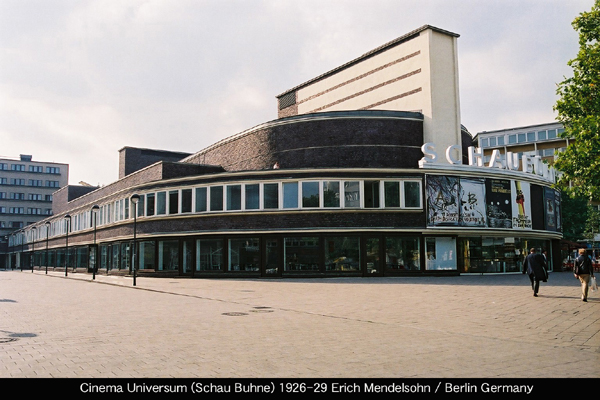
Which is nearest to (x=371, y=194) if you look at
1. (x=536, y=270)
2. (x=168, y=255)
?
(x=168, y=255)

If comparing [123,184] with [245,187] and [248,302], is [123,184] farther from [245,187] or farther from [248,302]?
[248,302]

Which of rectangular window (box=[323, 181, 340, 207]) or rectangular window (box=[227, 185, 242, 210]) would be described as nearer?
rectangular window (box=[323, 181, 340, 207])

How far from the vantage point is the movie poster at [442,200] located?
3506cm

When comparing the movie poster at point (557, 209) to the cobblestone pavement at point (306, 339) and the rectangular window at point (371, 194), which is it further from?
the cobblestone pavement at point (306, 339)

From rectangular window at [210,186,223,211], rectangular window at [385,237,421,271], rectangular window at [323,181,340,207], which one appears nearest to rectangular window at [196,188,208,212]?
rectangular window at [210,186,223,211]

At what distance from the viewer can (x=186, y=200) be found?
127 feet

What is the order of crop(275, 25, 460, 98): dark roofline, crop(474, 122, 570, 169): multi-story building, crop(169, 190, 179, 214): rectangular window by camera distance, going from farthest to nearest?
1. crop(474, 122, 570, 169): multi-story building
2. crop(275, 25, 460, 98): dark roofline
3. crop(169, 190, 179, 214): rectangular window

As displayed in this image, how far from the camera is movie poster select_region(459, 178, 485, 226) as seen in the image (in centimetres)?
3597

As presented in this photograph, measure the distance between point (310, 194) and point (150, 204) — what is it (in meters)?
13.5

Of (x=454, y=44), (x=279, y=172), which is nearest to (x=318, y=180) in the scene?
(x=279, y=172)

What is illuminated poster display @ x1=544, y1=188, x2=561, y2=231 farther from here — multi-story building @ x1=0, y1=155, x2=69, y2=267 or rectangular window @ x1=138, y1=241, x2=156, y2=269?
multi-story building @ x1=0, y1=155, x2=69, y2=267

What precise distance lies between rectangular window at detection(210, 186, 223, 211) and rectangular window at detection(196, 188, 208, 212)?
0.67 m
